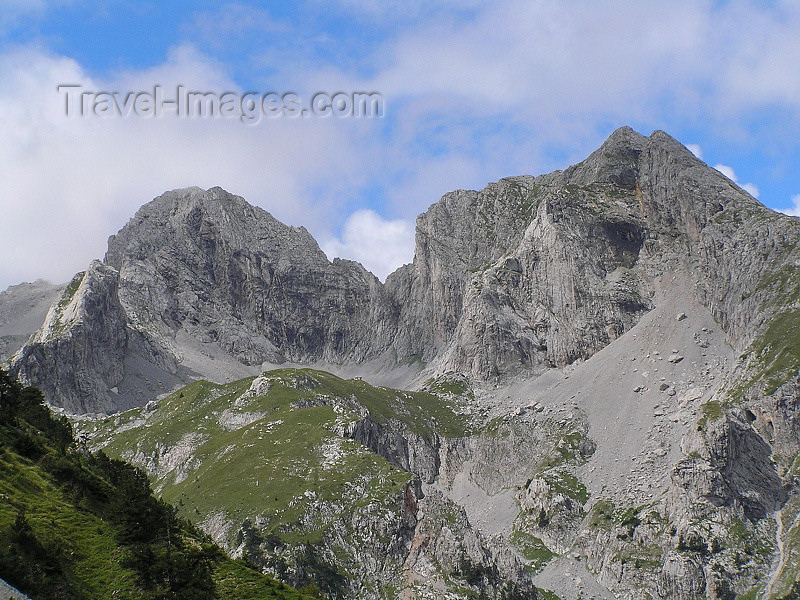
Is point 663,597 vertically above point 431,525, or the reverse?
point 431,525

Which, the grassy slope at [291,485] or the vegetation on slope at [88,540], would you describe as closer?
the vegetation on slope at [88,540]

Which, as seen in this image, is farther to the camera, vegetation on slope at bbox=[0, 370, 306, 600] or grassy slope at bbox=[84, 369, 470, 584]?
grassy slope at bbox=[84, 369, 470, 584]

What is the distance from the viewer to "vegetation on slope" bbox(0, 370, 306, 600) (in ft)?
161

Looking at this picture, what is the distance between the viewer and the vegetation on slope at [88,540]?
49.1m

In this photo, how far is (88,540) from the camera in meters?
57.3

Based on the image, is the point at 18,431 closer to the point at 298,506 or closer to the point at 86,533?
the point at 86,533

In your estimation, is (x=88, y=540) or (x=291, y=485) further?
(x=291, y=485)

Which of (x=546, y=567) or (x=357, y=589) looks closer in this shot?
(x=357, y=589)

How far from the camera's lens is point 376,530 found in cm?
14488

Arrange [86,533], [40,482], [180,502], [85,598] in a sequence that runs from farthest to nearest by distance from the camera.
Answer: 1. [180,502]
2. [40,482]
3. [86,533]
4. [85,598]

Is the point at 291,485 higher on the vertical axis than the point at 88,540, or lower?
higher

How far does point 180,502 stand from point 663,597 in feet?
353

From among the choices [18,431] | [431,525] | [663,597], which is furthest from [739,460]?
[18,431]

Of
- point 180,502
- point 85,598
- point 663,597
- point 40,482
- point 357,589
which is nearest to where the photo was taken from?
point 85,598
